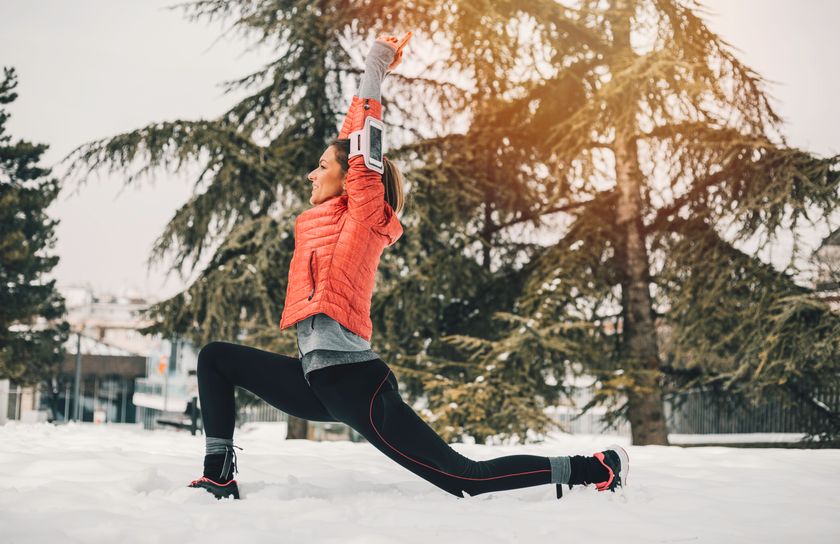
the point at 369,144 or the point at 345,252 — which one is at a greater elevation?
the point at 369,144

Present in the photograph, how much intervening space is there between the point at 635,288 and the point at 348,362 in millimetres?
6497

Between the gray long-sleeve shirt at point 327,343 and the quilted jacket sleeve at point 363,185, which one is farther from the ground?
the quilted jacket sleeve at point 363,185

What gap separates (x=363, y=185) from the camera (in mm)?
2521

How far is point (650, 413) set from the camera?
814cm

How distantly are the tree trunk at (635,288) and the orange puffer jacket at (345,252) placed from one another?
600 cm

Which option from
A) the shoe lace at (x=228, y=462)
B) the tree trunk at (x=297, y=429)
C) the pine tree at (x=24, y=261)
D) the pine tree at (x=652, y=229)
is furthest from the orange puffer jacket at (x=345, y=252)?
the pine tree at (x=24, y=261)

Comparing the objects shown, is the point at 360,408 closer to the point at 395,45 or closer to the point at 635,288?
the point at 395,45

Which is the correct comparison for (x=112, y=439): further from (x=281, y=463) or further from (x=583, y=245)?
(x=583, y=245)

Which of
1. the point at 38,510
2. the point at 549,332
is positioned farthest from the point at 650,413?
the point at 38,510

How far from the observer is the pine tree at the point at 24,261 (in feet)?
72.0

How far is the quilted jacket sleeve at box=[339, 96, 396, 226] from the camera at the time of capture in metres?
2.53

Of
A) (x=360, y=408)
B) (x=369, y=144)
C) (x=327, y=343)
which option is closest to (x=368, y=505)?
(x=360, y=408)

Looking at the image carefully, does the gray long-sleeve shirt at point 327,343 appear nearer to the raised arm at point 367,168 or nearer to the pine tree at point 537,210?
the raised arm at point 367,168

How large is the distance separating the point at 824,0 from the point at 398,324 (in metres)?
6.63
